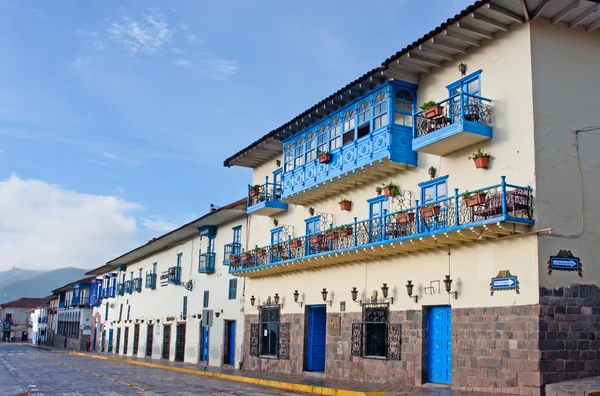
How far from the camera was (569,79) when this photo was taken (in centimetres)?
1617

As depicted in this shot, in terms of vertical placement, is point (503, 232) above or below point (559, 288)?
above

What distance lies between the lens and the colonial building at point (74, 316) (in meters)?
64.1

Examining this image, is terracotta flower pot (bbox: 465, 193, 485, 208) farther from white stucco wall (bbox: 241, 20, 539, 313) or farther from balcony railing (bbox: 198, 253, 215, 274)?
balcony railing (bbox: 198, 253, 215, 274)

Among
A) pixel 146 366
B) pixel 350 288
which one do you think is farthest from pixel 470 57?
pixel 146 366

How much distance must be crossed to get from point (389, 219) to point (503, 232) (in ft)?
15.9

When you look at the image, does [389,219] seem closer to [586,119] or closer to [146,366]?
[586,119]

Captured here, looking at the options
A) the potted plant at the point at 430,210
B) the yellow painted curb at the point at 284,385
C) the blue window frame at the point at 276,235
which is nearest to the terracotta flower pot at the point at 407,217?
the potted plant at the point at 430,210

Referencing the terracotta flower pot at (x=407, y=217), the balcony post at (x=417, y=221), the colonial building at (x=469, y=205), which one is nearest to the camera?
the colonial building at (x=469, y=205)

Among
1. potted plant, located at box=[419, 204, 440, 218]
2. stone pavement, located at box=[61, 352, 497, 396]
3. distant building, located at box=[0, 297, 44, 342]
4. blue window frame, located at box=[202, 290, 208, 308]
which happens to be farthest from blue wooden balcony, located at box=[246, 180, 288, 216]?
distant building, located at box=[0, 297, 44, 342]

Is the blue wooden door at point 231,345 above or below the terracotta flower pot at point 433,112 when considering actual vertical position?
below

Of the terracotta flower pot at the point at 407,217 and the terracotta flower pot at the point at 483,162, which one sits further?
the terracotta flower pot at the point at 407,217

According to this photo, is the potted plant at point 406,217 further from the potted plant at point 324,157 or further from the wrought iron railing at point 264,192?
the wrought iron railing at point 264,192

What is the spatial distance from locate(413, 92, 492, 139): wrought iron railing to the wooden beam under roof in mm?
2051

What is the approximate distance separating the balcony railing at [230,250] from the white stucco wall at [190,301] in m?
0.50
